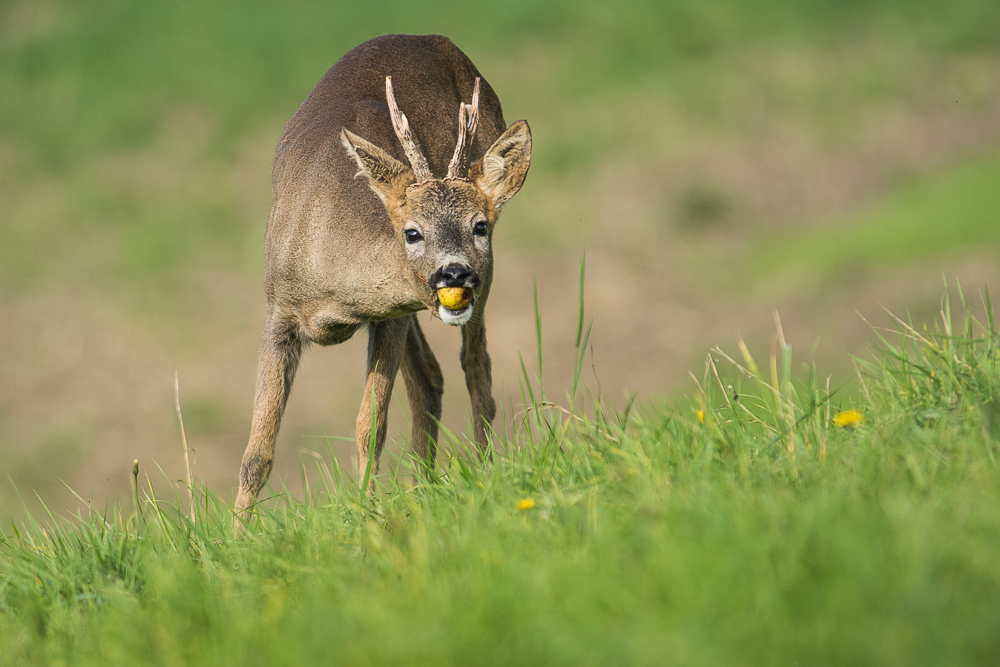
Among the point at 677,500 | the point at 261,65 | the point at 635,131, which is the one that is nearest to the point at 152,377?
the point at 261,65

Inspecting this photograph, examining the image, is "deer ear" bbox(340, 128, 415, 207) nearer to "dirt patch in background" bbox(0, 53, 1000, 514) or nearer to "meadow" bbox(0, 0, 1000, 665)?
"meadow" bbox(0, 0, 1000, 665)

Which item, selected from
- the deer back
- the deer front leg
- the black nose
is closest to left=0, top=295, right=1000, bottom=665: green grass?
the black nose

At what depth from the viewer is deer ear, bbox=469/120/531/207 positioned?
4.77 metres

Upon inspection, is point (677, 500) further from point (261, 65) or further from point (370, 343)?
point (261, 65)

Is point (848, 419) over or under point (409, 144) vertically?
under

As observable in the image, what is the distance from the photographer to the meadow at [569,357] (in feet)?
8.00

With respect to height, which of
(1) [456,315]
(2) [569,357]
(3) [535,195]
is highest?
(3) [535,195]

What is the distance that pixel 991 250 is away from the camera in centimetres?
1205

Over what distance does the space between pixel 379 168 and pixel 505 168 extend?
55 centimetres

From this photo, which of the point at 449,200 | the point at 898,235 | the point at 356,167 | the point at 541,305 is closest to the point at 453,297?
the point at 449,200

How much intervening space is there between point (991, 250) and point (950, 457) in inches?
397

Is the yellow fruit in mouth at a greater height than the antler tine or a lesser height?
lesser

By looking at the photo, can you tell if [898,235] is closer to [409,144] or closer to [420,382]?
[420,382]

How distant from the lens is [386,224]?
488cm
